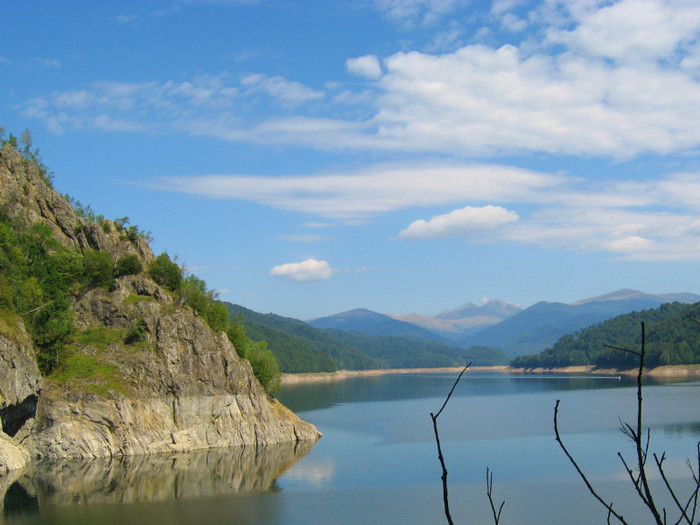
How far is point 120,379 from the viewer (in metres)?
64.3

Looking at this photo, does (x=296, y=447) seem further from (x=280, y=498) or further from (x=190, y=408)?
(x=280, y=498)

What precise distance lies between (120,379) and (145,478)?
47.1ft

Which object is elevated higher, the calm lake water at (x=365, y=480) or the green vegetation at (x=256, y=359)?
the green vegetation at (x=256, y=359)

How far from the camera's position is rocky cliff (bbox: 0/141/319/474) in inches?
2296

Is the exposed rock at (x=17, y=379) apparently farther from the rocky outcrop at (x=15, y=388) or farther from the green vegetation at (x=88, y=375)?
the green vegetation at (x=88, y=375)

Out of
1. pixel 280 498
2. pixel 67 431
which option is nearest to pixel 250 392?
pixel 67 431

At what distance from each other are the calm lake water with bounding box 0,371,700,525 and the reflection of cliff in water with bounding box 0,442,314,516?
0.31ft

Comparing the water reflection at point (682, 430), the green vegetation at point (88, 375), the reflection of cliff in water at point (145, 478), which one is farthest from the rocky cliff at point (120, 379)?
the water reflection at point (682, 430)

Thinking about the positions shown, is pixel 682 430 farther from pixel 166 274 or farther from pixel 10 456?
pixel 10 456

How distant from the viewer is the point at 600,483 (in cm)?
5028

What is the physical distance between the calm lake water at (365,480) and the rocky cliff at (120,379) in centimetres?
271

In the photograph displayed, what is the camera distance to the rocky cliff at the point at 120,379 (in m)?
58.3

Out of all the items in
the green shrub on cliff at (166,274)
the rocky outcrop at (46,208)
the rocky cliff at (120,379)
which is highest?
the rocky outcrop at (46,208)

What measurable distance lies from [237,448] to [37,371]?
70.0ft
